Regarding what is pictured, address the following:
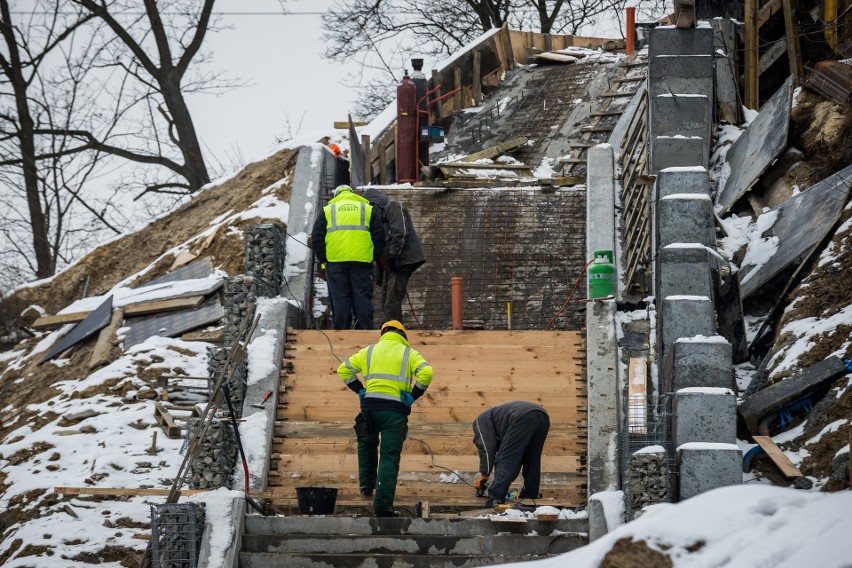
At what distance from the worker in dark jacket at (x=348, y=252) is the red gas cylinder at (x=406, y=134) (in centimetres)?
496

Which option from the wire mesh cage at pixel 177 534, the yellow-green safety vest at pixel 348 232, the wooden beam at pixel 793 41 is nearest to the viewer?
the wire mesh cage at pixel 177 534

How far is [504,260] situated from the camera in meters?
15.1

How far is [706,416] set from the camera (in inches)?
389

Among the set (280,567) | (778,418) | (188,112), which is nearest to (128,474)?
(280,567)

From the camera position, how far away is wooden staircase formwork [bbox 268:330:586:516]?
10.9 m

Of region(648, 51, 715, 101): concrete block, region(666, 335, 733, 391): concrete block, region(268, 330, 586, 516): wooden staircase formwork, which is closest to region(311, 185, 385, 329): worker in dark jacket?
region(268, 330, 586, 516): wooden staircase formwork

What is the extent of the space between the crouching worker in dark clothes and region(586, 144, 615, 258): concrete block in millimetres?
4422

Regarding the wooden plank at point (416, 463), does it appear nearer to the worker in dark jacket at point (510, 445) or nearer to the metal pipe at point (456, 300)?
the worker in dark jacket at point (510, 445)

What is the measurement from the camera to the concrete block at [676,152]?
14.7 metres

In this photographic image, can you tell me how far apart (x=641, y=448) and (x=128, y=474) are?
5295mm

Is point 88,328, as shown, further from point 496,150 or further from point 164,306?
point 496,150

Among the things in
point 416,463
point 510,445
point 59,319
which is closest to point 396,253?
point 416,463

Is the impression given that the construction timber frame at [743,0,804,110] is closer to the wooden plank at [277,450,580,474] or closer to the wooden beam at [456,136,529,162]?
the wooden beam at [456,136,529,162]

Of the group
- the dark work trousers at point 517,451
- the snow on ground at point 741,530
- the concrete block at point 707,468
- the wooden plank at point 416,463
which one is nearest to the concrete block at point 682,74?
the wooden plank at point 416,463
